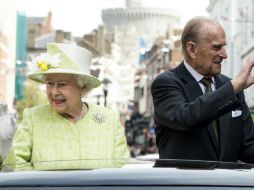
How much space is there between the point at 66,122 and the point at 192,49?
82 centimetres

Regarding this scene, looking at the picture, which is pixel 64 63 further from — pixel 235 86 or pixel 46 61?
pixel 235 86

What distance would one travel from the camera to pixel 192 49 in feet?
16.8

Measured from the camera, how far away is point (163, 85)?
5047 millimetres

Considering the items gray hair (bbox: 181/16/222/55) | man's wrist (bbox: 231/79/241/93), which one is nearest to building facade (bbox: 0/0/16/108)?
gray hair (bbox: 181/16/222/55)

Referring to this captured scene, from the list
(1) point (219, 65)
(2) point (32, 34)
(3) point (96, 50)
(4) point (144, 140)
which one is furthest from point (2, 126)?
(3) point (96, 50)

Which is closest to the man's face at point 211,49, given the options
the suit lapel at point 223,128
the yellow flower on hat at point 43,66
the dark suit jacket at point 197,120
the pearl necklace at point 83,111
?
the dark suit jacket at point 197,120

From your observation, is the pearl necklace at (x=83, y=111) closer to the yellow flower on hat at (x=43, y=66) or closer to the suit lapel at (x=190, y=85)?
the yellow flower on hat at (x=43, y=66)

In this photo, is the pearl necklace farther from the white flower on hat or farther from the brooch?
the white flower on hat

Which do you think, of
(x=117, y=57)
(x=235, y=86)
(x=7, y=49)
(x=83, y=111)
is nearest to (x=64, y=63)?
(x=83, y=111)

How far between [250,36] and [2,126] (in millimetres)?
41257

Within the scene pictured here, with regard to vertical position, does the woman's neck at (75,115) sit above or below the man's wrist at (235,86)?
below

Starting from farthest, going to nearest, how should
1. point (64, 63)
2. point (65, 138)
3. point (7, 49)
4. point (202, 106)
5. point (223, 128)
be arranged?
point (7, 49), point (64, 63), point (223, 128), point (65, 138), point (202, 106)

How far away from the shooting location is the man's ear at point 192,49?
5.11 meters

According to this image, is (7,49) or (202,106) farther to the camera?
(7,49)
